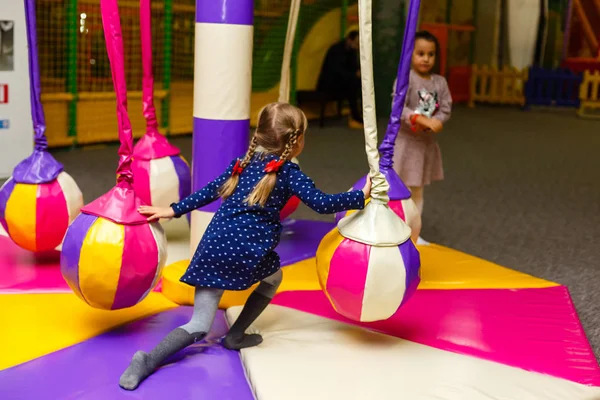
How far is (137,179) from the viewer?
3037 millimetres

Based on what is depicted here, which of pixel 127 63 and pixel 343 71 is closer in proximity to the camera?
pixel 127 63

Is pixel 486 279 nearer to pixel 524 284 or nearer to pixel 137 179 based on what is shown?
pixel 524 284

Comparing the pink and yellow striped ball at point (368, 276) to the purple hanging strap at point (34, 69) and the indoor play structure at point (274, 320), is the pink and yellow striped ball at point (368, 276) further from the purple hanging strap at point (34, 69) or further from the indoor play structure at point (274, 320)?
the purple hanging strap at point (34, 69)

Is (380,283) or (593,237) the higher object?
(380,283)

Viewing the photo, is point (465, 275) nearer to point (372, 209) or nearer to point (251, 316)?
point (372, 209)

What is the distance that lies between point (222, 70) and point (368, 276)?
0.87m

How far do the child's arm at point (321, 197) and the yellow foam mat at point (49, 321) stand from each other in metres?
0.70

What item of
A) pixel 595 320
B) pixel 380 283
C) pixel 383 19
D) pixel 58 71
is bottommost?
pixel 595 320

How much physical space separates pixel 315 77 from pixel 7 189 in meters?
6.47

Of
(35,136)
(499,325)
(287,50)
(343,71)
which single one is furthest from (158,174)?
(343,71)

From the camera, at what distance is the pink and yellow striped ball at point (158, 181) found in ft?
9.89

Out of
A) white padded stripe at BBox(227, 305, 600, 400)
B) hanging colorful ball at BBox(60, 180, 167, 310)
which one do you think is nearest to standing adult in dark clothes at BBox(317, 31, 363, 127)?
white padded stripe at BBox(227, 305, 600, 400)

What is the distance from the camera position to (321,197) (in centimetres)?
206

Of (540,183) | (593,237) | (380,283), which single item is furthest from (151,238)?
(540,183)
